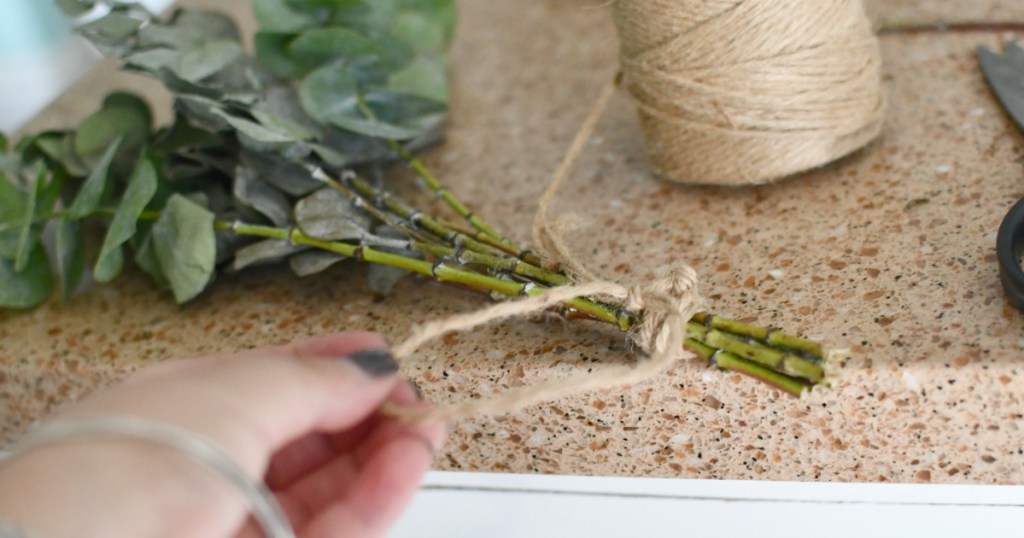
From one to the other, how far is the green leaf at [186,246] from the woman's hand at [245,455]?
19 cm

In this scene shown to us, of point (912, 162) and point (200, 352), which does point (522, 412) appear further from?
point (912, 162)

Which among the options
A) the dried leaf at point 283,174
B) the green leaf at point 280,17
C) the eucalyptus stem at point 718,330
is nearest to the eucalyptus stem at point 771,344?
the eucalyptus stem at point 718,330

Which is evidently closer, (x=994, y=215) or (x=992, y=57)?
(x=994, y=215)

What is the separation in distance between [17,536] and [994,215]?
0.58 metres

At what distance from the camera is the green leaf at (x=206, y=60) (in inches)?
24.8

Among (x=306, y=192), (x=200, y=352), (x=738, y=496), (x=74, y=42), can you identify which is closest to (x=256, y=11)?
(x=306, y=192)

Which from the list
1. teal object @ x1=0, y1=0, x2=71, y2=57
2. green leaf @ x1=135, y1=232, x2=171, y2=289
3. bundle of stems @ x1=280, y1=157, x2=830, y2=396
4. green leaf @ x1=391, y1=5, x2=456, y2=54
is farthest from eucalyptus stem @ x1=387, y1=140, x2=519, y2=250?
teal object @ x1=0, y1=0, x2=71, y2=57

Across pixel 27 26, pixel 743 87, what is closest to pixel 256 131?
pixel 743 87

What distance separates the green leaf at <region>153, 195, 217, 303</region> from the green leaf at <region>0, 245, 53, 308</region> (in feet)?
0.42

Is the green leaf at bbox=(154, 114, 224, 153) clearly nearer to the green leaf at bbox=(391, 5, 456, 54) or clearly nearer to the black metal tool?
the green leaf at bbox=(391, 5, 456, 54)

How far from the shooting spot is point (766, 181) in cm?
63

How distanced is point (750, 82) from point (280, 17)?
37 centimetres

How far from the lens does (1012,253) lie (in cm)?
47

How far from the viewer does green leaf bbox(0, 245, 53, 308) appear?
0.64 meters
